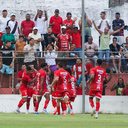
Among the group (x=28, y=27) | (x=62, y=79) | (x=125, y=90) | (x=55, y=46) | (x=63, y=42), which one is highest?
(x=28, y=27)

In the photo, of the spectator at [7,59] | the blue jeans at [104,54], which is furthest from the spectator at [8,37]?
the blue jeans at [104,54]

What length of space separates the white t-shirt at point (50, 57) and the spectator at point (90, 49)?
1397 millimetres

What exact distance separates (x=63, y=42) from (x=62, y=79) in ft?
10.2

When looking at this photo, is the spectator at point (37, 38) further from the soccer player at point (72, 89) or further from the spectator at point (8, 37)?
the soccer player at point (72, 89)

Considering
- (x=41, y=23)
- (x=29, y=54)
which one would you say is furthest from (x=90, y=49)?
(x=29, y=54)

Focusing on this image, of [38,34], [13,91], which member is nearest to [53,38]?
[38,34]

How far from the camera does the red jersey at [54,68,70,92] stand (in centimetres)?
2867

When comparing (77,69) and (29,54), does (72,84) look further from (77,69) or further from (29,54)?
(29,54)

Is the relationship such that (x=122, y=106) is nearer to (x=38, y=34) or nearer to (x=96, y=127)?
(x=38, y=34)

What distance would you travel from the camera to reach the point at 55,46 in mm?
31547

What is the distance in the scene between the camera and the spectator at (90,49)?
31.6m

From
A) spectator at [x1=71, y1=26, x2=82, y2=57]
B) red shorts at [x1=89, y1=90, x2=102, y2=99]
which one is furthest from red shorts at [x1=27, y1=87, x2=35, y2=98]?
red shorts at [x1=89, y1=90, x2=102, y2=99]

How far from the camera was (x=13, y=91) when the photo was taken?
31.9 m

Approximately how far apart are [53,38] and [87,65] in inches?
73.0
